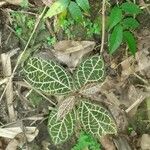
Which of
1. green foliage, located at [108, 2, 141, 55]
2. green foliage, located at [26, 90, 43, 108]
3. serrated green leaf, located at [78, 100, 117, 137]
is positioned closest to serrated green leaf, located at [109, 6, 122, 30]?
green foliage, located at [108, 2, 141, 55]

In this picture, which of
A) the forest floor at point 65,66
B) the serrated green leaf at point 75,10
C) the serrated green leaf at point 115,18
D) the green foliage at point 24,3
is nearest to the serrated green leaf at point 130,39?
the serrated green leaf at point 115,18

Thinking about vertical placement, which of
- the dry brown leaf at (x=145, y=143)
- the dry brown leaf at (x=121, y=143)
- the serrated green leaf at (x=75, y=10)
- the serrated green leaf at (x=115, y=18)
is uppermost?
the serrated green leaf at (x=75, y=10)

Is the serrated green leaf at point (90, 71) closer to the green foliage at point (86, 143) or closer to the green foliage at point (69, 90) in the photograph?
the green foliage at point (69, 90)

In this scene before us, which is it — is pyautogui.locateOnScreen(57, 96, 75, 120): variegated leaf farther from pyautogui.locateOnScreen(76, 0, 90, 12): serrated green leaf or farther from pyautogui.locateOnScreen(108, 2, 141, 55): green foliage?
pyautogui.locateOnScreen(76, 0, 90, 12): serrated green leaf

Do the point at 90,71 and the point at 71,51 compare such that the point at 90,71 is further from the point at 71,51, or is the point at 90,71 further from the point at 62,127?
the point at 62,127

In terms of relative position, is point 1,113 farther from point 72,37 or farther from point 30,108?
point 72,37

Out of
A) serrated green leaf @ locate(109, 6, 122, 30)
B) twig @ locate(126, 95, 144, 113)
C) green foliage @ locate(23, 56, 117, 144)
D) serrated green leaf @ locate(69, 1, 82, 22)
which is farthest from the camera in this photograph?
twig @ locate(126, 95, 144, 113)

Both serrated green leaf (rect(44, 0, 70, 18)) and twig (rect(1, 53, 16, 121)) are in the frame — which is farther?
twig (rect(1, 53, 16, 121))
